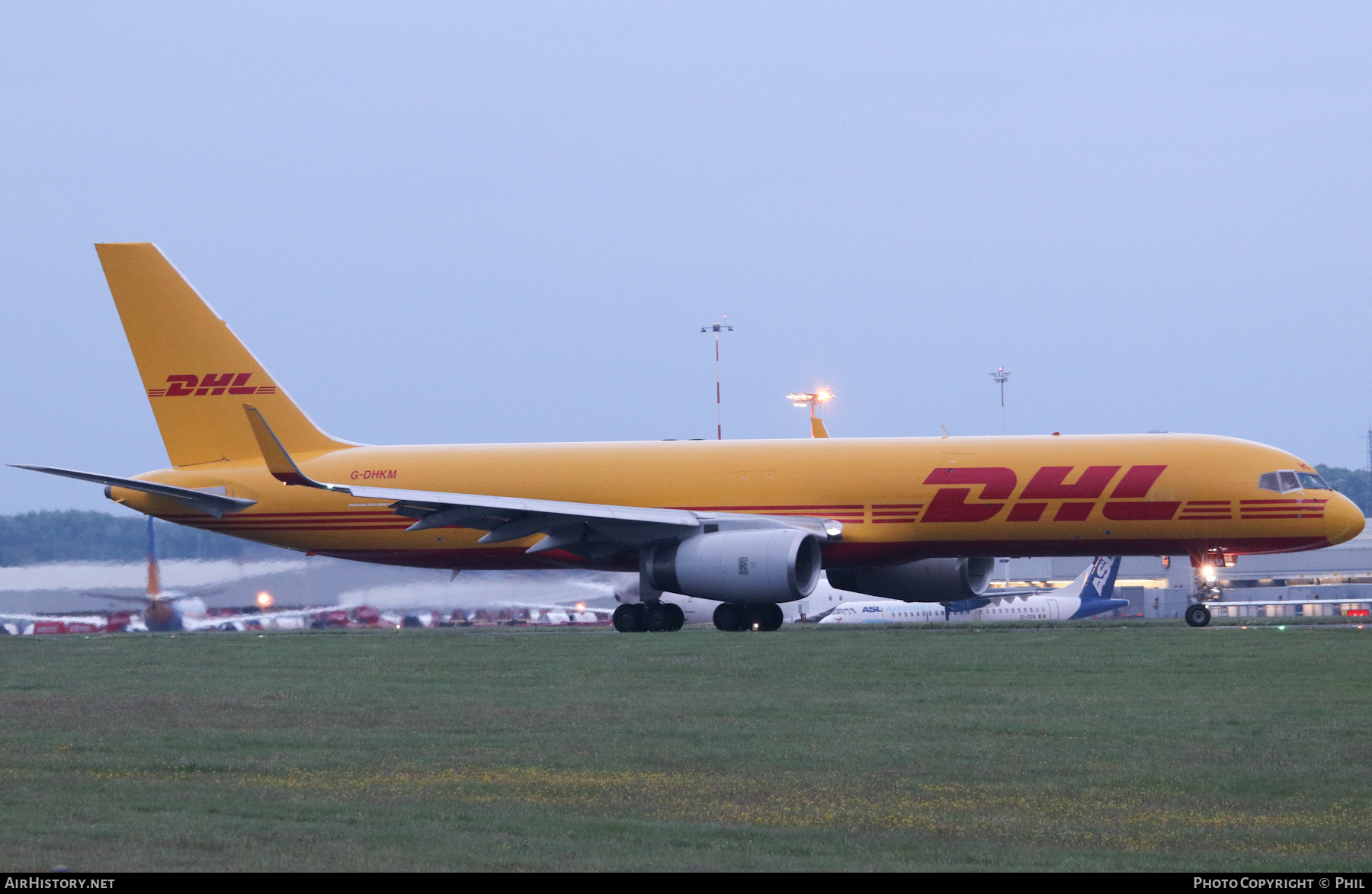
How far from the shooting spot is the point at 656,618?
37.5 metres

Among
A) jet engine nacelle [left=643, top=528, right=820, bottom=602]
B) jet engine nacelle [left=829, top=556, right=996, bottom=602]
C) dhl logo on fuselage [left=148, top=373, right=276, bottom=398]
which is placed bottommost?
jet engine nacelle [left=829, top=556, right=996, bottom=602]

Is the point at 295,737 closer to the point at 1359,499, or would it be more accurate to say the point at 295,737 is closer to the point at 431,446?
the point at 431,446

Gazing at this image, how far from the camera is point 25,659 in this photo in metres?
29.0

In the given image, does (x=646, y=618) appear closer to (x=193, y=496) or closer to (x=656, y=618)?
(x=656, y=618)

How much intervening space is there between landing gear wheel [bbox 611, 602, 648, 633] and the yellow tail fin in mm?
10477

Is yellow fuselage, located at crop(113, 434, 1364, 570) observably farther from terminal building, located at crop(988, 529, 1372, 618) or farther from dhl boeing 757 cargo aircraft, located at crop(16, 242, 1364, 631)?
terminal building, located at crop(988, 529, 1372, 618)

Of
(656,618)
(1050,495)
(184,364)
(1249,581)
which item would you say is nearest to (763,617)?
(656,618)

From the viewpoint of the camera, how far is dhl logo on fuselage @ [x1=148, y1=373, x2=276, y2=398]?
4206 centimetres

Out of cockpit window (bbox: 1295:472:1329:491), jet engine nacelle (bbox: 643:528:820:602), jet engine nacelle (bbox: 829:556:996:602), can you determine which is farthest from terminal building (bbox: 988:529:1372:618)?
jet engine nacelle (bbox: 643:528:820:602)

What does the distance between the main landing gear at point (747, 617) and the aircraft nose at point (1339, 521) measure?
12.0 m

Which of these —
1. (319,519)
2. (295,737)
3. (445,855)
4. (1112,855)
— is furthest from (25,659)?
(1112,855)

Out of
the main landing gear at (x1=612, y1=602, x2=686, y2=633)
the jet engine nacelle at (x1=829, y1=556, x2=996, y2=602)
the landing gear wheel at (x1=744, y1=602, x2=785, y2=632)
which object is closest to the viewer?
the main landing gear at (x1=612, y1=602, x2=686, y2=633)

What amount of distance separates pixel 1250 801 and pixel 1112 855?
2.63 metres

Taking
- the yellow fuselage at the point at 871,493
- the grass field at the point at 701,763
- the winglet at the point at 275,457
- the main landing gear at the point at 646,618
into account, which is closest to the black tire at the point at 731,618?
the main landing gear at the point at 646,618
